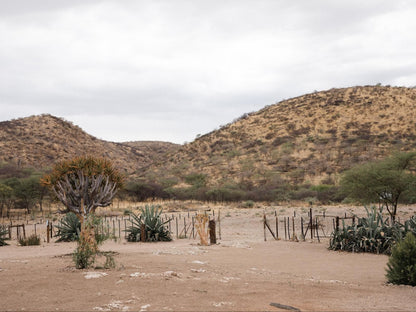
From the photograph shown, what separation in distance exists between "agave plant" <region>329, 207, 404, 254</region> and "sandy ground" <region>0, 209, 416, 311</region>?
1664 millimetres

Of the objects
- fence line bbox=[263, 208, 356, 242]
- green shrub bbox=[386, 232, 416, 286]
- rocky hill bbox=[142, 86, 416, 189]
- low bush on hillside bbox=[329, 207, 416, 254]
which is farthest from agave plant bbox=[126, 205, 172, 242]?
rocky hill bbox=[142, 86, 416, 189]

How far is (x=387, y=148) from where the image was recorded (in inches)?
2040

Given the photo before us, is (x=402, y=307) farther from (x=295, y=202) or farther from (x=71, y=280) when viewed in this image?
(x=295, y=202)

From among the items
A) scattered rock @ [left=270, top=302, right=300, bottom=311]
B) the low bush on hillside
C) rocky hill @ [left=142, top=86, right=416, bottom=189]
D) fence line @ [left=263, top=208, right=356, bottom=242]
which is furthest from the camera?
rocky hill @ [left=142, top=86, right=416, bottom=189]

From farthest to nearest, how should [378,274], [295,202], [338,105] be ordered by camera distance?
[338,105]
[295,202]
[378,274]

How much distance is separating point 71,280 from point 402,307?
5.67 metres

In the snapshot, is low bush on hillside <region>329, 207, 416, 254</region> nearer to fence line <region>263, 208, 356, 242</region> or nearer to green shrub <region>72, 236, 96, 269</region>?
fence line <region>263, 208, 356, 242</region>

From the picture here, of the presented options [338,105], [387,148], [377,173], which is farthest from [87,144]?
[377,173]

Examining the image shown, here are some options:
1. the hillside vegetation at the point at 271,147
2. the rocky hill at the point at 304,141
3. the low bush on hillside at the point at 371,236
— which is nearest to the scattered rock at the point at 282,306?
the low bush on hillside at the point at 371,236

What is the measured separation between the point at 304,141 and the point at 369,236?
150ft

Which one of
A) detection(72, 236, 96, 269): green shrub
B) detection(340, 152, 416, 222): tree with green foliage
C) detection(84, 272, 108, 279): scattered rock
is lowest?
detection(84, 272, 108, 279): scattered rock

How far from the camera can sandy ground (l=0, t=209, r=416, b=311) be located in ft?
20.6

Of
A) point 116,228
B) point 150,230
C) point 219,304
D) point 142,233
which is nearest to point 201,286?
point 219,304

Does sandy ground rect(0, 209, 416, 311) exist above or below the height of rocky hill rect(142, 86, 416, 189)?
below
